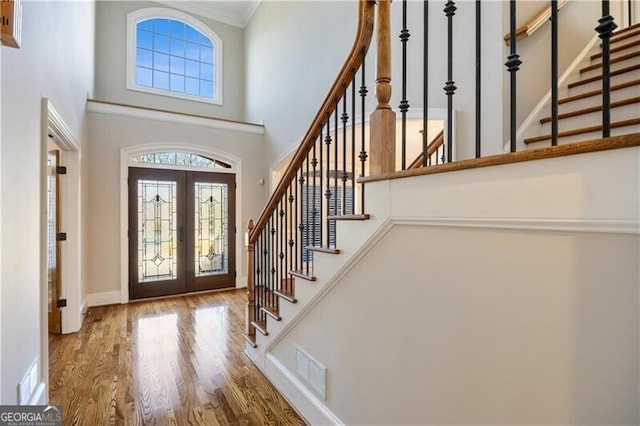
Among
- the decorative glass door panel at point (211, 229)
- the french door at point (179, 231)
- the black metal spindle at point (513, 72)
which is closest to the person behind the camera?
the black metal spindle at point (513, 72)

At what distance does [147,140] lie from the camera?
4.65 metres

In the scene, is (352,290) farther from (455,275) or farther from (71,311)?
(71,311)

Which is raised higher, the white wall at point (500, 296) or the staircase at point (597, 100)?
the staircase at point (597, 100)

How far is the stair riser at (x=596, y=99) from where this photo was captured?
94.1 inches

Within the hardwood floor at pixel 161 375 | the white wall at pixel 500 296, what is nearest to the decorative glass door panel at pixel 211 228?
the hardwood floor at pixel 161 375

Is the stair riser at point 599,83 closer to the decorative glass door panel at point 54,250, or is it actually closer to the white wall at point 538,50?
the white wall at point 538,50

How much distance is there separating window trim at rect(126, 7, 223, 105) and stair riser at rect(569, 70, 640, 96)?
563cm

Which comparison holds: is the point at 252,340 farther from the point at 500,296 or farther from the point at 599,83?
the point at 599,83

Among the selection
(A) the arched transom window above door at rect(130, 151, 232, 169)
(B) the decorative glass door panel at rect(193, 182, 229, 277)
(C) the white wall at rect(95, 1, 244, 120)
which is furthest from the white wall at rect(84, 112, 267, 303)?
(C) the white wall at rect(95, 1, 244, 120)

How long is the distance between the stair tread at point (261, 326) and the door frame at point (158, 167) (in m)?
2.71

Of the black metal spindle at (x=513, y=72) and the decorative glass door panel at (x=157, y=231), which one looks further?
the decorative glass door panel at (x=157, y=231)

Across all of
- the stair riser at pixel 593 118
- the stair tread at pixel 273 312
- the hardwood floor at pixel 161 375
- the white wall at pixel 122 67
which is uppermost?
the white wall at pixel 122 67

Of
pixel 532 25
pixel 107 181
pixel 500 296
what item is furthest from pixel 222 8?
pixel 500 296

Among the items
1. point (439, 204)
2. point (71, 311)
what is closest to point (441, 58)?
point (439, 204)
